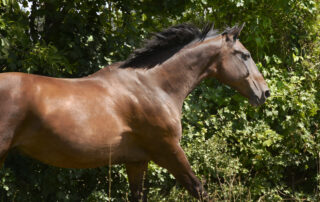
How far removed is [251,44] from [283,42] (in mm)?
784

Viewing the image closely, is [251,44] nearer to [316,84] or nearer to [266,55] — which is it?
[266,55]

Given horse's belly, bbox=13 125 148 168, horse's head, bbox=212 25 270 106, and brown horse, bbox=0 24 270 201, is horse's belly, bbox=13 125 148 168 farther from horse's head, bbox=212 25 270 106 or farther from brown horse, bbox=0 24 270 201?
horse's head, bbox=212 25 270 106

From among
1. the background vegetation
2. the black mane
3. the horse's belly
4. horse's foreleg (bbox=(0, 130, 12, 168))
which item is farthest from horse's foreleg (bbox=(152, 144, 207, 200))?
horse's foreleg (bbox=(0, 130, 12, 168))

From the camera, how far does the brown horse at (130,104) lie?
3457 mm

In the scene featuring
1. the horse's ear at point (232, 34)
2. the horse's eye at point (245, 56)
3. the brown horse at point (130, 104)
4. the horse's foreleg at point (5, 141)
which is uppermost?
the horse's ear at point (232, 34)

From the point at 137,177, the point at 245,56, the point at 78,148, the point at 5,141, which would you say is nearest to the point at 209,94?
the point at 245,56

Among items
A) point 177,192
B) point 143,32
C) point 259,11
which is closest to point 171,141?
point 177,192

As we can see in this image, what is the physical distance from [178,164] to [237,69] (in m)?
1.13

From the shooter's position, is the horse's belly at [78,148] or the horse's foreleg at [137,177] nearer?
the horse's belly at [78,148]

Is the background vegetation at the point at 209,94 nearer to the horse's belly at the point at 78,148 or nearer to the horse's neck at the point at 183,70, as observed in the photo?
the horse's neck at the point at 183,70

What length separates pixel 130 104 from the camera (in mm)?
3949

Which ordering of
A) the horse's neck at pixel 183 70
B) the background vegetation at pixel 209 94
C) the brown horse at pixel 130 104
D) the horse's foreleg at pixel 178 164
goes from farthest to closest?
the background vegetation at pixel 209 94
the horse's neck at pixel 183 70
the horse's foreleg at pixel 178 164
the brown horse at pixel 130 104

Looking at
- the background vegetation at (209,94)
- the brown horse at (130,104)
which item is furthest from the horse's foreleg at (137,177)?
the background vegetation at (209,94)

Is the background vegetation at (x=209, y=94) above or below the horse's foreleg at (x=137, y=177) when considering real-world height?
above
